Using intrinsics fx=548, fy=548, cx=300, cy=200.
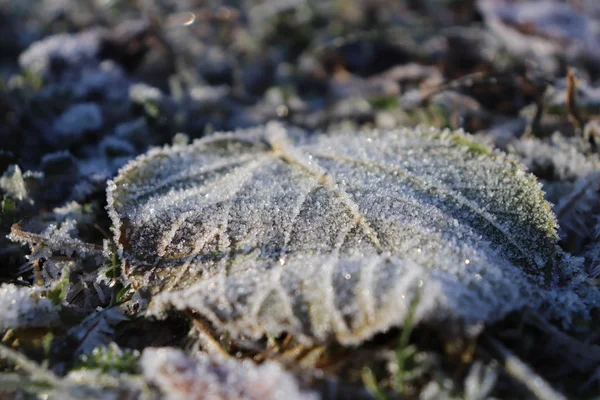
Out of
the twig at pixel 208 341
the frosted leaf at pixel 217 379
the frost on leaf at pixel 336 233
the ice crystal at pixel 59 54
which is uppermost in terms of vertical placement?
the ice crystal at pixel 59 54

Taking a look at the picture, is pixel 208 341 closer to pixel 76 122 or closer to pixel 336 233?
pixel 336 233

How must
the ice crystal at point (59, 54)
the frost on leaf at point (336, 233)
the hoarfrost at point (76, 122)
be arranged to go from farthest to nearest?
the ice crystal at point (59, 54) → the hoarfrost at point (76, 122) → the frost on leaf at point (336, 233)

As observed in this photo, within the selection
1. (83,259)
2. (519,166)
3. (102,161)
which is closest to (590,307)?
(519,166)

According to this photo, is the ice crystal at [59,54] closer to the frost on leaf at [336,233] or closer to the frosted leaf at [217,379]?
the frost on leaf at [336,233]

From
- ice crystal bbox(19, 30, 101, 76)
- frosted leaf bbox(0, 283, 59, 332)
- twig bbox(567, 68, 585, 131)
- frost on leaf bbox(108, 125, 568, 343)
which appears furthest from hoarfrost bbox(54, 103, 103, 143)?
twig bbox(567, 68, 585, 131)

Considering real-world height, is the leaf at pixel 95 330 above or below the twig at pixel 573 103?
below

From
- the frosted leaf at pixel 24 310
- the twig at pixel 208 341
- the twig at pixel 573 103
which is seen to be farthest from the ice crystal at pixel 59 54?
the twig at pixel 573 103
